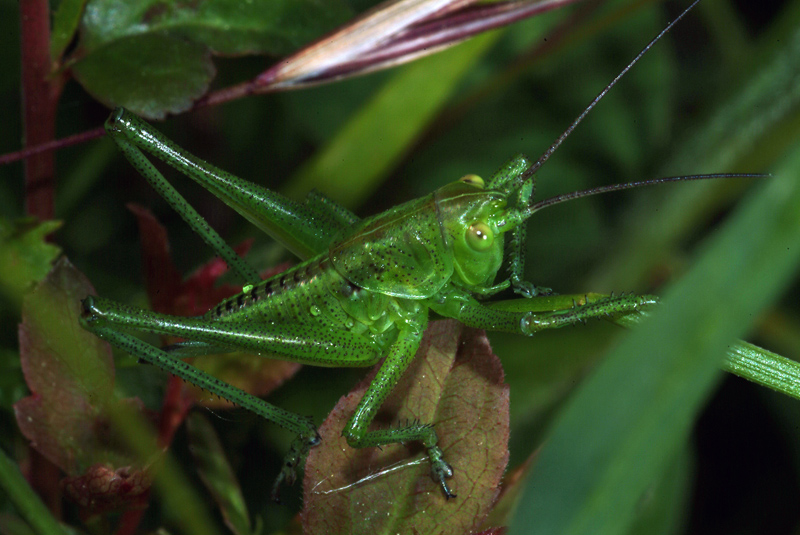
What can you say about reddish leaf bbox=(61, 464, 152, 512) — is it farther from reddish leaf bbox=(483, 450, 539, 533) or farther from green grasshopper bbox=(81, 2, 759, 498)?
reddish leaf bbox=(483, 450, 539, 533)

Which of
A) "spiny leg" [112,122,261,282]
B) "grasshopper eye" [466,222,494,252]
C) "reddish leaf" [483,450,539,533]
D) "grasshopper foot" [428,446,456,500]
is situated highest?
"grasshopper eye" [466,222,494,252]

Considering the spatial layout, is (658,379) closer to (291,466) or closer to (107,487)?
(107,487)

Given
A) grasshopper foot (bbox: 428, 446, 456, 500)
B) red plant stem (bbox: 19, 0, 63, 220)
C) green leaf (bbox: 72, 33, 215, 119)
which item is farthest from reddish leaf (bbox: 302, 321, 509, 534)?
red plant stem (bbox: 19, 0, 63, 220)

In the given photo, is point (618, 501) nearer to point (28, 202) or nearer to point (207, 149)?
point (28, 202)

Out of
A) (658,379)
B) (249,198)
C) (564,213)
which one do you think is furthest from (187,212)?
(564,213)

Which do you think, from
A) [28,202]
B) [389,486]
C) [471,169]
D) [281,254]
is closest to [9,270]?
[28,202]

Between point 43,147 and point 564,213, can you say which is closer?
point 43,147

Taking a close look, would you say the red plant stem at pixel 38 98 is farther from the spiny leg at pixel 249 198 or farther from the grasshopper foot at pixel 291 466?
the grasshopper foot at pixel 291 466
